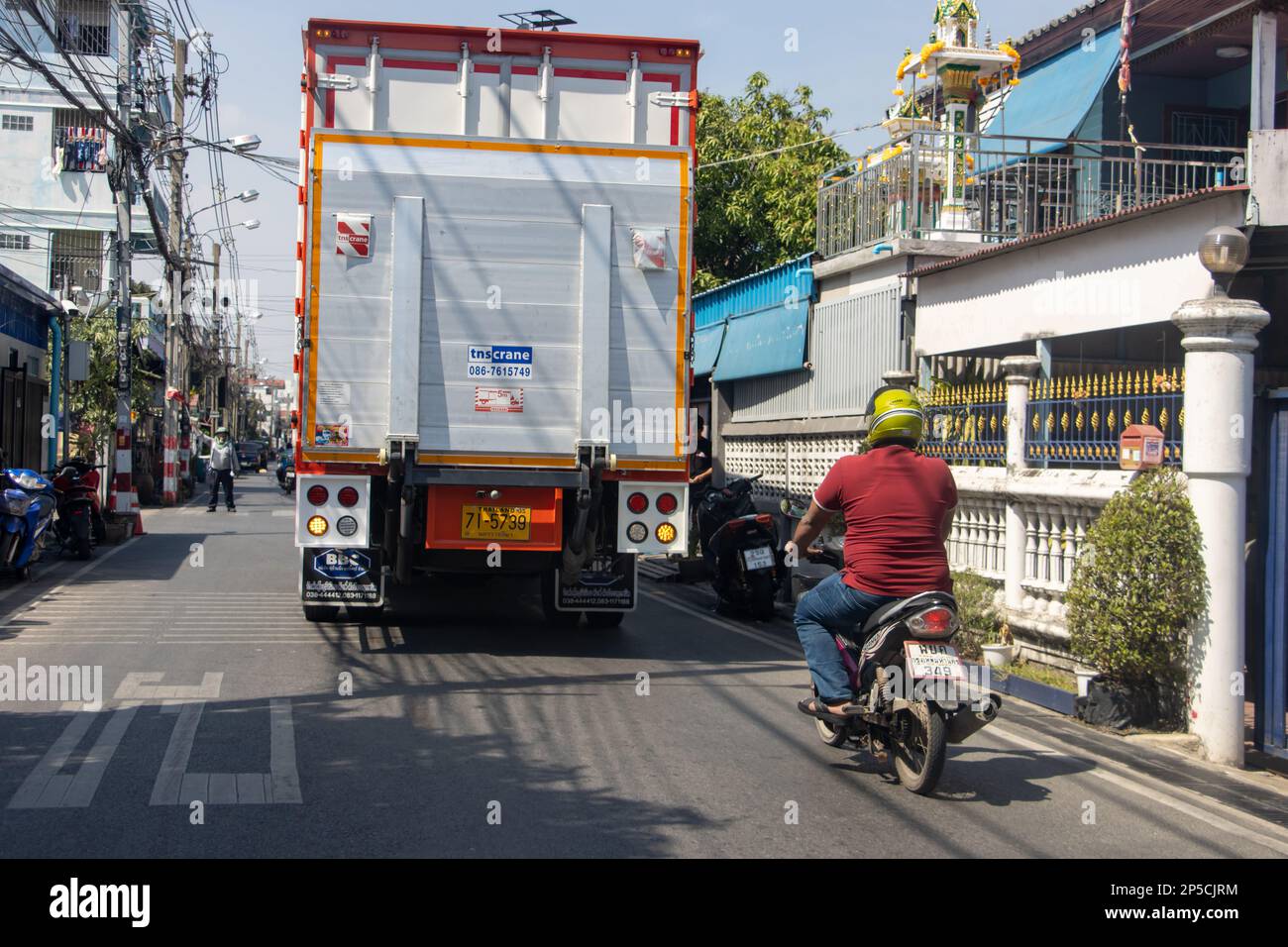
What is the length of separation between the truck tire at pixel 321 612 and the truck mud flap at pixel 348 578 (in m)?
0.87

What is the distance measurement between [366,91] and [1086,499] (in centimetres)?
594

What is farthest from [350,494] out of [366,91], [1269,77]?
[1269,77]

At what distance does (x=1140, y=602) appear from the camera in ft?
24.0

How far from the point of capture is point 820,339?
1705 centimetres

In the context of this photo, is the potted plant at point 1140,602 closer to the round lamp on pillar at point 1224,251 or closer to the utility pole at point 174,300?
the round lamp on pillar at point 1224,251

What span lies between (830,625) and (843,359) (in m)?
10.4

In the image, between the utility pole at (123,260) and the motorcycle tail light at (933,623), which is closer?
the motorcycle tail light at (933,623)

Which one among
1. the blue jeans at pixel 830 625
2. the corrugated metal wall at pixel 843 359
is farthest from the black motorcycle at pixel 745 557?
the blue jeans at pixel 830 625

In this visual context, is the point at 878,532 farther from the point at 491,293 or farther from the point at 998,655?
the point at 491,293

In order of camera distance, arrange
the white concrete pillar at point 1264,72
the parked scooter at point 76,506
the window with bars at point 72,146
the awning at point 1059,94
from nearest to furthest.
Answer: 1. the white concrete pillar at point 1264,72
2. the parked scooter at point 76,506
3. the awning at point 1059,94
4. the window with bars at point 72,146

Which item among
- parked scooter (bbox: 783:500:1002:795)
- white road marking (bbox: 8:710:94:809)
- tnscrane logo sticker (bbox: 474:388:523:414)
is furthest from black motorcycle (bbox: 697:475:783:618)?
white road marking (bbox: 8:710:94:809)

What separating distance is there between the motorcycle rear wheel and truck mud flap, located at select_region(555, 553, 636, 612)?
163 inches

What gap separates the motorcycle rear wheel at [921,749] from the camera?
18.7ft

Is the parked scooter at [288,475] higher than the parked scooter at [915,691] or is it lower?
higher
